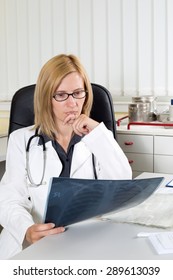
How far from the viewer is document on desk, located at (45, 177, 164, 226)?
1.27m

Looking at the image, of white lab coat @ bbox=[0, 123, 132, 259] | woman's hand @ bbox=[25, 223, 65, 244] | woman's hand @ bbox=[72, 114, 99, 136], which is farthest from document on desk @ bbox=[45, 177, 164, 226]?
woman's hand @ bbox=[72, 114, 99, 136]

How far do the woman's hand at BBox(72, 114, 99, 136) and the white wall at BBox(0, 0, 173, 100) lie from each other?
1399 mm

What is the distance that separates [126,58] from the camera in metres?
3.19

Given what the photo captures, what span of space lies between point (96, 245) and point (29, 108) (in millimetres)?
950

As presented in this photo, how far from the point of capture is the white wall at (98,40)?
309 centimetres

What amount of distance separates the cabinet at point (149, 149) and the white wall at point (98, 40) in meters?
0.55

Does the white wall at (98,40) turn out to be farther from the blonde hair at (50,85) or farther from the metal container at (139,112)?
the blonde hair at (50,85)

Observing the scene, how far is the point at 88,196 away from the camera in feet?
4.27

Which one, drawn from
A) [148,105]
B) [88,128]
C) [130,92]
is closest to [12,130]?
[88,128]

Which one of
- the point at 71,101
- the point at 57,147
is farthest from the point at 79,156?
the point at 71,101

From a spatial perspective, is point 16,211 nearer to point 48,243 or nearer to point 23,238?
point 23,238

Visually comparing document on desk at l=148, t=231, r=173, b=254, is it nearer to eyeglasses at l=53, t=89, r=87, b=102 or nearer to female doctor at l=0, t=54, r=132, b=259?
female doctor at l=0, t=54, r=132, b=259

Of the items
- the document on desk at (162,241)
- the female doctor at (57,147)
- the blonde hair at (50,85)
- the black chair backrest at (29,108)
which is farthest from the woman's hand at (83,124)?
the document on desk at (162,241)

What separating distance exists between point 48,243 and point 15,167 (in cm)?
53
